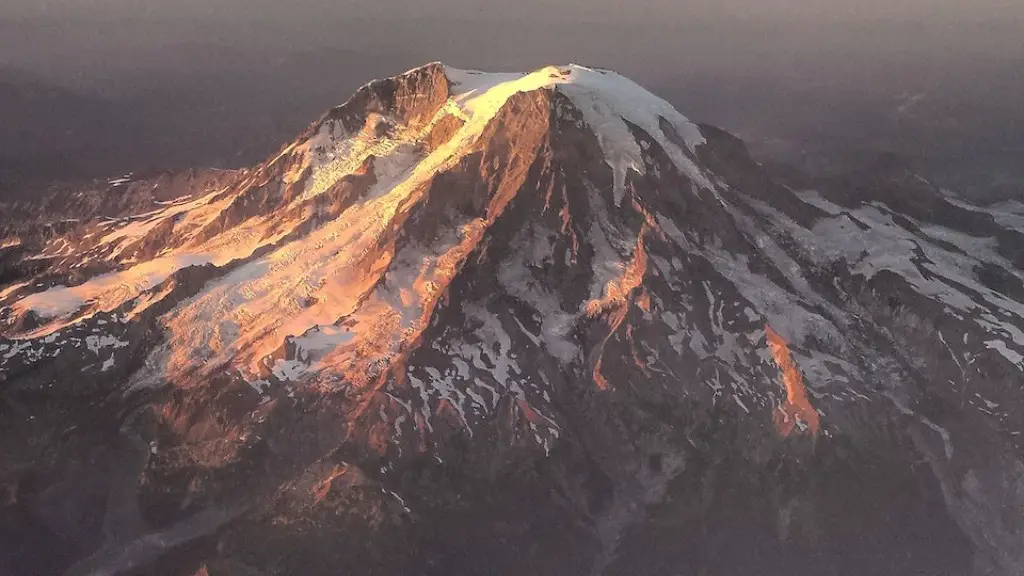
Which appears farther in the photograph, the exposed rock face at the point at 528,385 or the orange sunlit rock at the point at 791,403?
the orange sunlit rock at the point at 791,403

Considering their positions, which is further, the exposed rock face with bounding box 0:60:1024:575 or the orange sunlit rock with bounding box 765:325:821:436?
the orange sunlit rock with bounding box 765:325:821:436

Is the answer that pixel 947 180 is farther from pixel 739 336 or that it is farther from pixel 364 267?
pixel 364 267

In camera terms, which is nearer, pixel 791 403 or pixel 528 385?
pixel 791 403

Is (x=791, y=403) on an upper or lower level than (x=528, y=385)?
lower

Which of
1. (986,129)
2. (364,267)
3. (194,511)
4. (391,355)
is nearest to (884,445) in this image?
(391,355)
